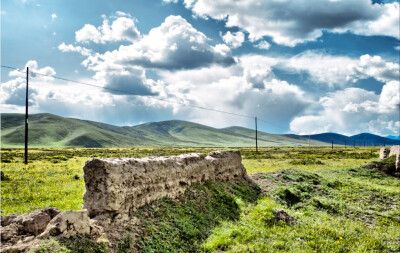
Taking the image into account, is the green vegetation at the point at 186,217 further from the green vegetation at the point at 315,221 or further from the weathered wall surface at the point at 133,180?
the green vegetation at the point at 315,221

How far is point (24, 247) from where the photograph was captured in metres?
7.53

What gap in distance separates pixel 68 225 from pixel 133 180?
10.9 feet

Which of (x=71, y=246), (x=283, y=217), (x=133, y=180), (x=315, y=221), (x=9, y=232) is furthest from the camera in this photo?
(x=315, y=221)

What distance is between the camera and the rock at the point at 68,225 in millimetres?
8203

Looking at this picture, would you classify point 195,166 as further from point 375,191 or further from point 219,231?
point 375,191

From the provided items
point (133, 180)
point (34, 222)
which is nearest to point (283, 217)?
point (133, 180)

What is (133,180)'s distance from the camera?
1152 cm

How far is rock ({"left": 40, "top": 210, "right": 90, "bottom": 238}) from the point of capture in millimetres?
8203

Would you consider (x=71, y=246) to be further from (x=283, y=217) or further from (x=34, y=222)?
(x=283, y=217)

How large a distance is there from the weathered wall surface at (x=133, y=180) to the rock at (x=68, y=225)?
1.35 metres

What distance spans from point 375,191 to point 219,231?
1748cm

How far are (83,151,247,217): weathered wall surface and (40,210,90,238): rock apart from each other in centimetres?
135

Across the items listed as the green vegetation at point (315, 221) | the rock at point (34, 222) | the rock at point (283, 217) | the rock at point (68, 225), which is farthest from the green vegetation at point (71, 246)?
the rock at point (283, 217)

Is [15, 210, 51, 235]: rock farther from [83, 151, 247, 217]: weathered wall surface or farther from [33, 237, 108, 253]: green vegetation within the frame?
[83, 151, 247, 217]: weathered wall surface
